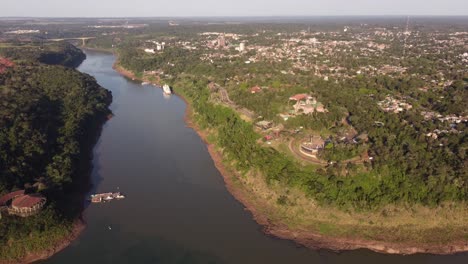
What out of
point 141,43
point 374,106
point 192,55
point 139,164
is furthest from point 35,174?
point 141,43

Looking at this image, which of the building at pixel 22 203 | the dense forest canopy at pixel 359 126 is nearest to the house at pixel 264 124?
the dense forest canopy at pixel 359 126

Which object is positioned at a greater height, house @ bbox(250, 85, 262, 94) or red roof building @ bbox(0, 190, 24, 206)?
house @ bbox(250, 85, 262, 94)

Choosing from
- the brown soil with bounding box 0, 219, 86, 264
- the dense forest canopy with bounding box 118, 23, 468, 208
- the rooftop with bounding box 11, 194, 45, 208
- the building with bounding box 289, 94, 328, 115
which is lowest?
the brown soil with bounding box 0, 219, 86, 264

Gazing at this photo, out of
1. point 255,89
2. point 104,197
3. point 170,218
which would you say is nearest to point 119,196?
point 104,197

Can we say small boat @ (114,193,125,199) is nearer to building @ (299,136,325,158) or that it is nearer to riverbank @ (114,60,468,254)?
riverbank @ (114,60,468,254)

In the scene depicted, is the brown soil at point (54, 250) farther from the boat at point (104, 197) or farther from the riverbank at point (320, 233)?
the riverbank at point (320, 233)

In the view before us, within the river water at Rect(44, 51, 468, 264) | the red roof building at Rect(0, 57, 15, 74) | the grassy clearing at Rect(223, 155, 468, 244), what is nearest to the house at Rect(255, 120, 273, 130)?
the river water at Rect(44, 51, 468, 264)

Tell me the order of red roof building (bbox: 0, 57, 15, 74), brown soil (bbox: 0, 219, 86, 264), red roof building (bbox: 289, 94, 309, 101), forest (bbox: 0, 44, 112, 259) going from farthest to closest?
red roof building (bbox: 0, 57, 15, 74)
red roof building (bbox: 289, 94, 309, 101)
forest (bbox: 0, 44, 112, 259)
brown soil (bbox: 0, 219, 86, 264)
